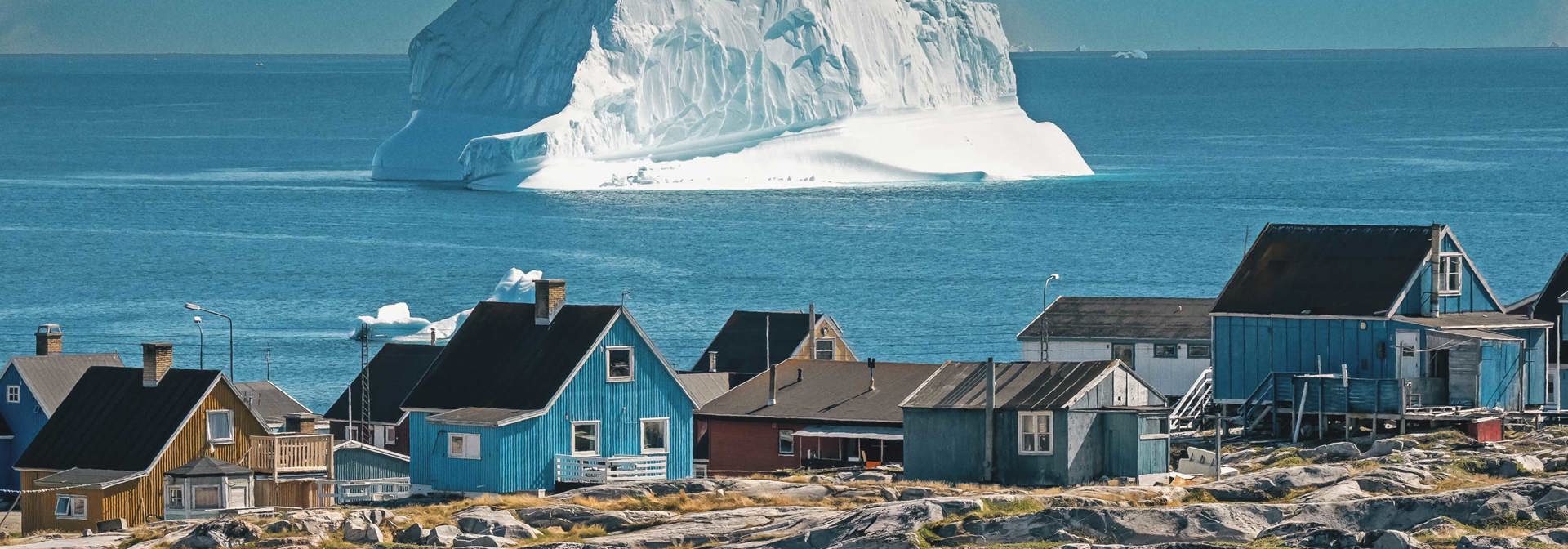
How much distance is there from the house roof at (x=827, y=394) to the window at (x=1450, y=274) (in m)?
9.13

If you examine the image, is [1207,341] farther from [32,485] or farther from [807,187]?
[807,187]

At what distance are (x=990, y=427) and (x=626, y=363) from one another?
744cm

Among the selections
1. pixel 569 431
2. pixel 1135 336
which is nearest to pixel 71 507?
pixel 569 431

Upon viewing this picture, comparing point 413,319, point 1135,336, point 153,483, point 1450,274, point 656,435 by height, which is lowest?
point 153,483

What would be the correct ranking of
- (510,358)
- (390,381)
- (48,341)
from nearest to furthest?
(510,358), (48,341), (390,381)

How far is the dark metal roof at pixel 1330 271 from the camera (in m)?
46.8

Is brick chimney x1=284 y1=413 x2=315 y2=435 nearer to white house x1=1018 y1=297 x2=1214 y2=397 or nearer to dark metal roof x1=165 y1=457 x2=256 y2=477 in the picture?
dark metal roof x1=165 y1=457 x2=256 y2=477

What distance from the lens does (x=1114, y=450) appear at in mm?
39875

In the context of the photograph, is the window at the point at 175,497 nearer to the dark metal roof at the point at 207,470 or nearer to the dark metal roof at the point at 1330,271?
the dark metal roof at the point at 207,470

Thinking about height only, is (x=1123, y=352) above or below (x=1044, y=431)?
above

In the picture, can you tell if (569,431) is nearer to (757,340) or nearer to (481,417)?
(481,417)

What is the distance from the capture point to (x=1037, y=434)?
3978 cm

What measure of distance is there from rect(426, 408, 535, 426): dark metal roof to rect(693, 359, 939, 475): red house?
5.39m

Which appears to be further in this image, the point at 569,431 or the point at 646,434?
the point at 646,434
